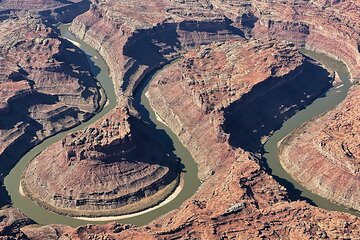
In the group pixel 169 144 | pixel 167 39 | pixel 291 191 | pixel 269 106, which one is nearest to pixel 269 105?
pixel 269 106

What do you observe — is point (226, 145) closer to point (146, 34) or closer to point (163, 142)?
point (163, 142)

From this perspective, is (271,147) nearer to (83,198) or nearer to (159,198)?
(159,198)

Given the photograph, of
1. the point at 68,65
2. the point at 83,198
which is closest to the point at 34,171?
the point at 83,198

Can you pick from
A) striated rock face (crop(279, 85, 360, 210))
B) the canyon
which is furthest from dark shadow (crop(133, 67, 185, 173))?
striated rock face (crop(279, 85, 360, 210))

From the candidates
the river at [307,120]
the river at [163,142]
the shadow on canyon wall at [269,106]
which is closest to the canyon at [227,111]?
the shadow on canyon wall at [269,106]

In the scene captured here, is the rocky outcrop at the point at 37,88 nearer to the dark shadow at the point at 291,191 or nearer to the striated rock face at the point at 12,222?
the striated rock face at the point at 12,222

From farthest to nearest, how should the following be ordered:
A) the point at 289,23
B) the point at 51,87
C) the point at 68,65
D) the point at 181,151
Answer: the point at 289,23
the point at 68,65
the point at 51,87
the point at 181,151

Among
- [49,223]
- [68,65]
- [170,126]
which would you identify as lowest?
[49,223]

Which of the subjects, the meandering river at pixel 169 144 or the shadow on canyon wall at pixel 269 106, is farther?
the shadow on canyon wall at pixel 269 106
